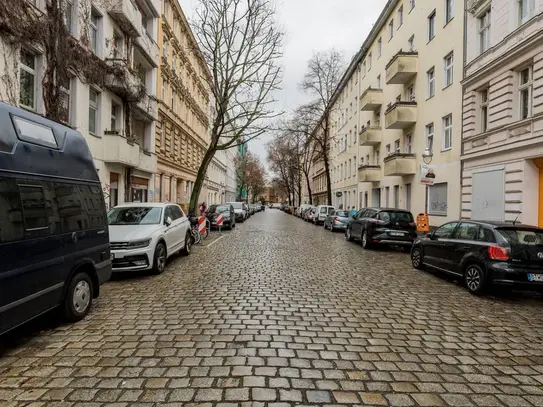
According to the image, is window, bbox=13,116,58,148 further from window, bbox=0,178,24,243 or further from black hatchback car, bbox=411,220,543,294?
black hatchback car, bbox=411,220,543,294

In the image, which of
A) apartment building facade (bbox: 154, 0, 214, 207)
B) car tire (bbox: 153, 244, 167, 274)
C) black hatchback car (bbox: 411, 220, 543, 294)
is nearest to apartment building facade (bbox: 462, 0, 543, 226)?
black hatchback car (bbox: 411, 220, 543, 294)

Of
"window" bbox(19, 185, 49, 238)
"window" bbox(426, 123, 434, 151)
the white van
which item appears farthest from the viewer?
the white van

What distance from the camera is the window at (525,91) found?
13.3 meters

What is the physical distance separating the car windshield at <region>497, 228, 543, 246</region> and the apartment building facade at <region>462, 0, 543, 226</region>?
19.6 ft

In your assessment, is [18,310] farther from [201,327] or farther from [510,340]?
[510,340]

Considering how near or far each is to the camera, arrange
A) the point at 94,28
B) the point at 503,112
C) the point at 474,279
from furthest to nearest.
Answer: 1. the point at 94,28
2. the point at 503,112
3. the point at 474,279

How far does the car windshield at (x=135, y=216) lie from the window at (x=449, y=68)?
622 inches

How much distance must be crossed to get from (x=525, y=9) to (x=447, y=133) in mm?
6394

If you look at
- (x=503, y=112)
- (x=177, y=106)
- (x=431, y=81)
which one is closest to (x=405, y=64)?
(x=431, y=81)

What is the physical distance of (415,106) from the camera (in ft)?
73.0

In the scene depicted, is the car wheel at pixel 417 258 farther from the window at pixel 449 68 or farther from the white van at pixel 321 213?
the white van at pixel 321 213

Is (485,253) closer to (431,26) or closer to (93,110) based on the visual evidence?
(93,110)

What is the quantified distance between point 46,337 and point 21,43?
10007mm

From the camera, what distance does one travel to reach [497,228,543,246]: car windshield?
698 centimetres
